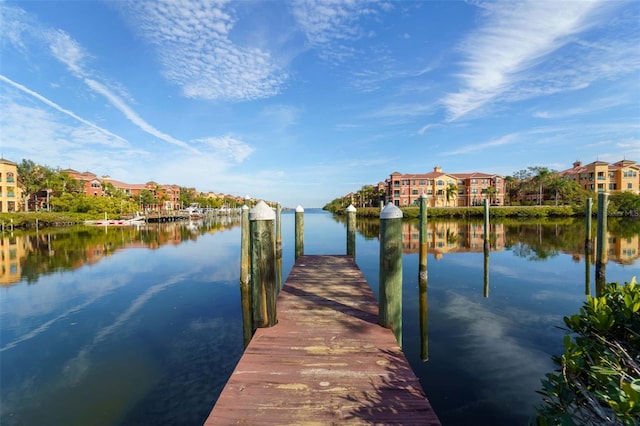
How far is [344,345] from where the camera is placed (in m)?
4.25

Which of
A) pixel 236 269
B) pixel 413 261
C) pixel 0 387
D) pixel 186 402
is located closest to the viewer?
pixel 186 402

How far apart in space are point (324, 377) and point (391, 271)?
6.65ft

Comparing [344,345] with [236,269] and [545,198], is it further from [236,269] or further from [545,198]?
[545,198]

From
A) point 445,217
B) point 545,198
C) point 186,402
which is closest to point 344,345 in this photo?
point 186,402

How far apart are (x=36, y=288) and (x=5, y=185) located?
59528 millimetres

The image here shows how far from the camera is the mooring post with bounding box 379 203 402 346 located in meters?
4.79

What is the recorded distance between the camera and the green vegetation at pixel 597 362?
2.51 m


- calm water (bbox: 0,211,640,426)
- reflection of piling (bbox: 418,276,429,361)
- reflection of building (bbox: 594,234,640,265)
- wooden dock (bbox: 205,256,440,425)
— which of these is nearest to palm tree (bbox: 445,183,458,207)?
reflection of building (bbox: 594,234,640,265)

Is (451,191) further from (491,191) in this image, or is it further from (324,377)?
(324,377)

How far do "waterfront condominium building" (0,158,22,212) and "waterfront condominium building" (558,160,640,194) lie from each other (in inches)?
4816

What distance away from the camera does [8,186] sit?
5200 centimetres

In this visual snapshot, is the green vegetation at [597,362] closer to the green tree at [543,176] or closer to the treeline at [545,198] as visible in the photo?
the treeline at [545,198]

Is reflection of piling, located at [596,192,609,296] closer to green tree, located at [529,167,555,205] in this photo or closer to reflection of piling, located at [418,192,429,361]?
reflection of piling, located at [418,192,429,361]

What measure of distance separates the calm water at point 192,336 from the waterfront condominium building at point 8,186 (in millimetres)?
52075
